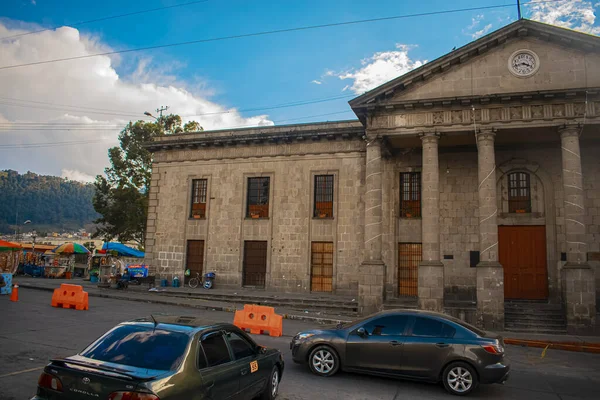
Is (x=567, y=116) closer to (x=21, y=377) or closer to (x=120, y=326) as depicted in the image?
(x=120, y=326)

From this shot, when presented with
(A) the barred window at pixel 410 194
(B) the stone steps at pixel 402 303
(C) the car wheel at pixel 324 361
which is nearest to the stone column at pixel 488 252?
(B) the stone steps at pixel 402 303

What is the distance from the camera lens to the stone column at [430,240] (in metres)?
16.9

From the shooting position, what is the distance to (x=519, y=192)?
66.4 feet

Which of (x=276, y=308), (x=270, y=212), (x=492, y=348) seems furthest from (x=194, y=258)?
(x=492, y=348)

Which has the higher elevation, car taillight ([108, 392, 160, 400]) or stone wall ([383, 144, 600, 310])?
stone wall ([383, 144, 600, 310])

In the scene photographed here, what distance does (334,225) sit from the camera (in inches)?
910

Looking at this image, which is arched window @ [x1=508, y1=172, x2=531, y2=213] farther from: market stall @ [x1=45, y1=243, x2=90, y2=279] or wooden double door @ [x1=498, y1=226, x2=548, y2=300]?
market stall @ [x1=45, y1=243, x2=90, y2=279]

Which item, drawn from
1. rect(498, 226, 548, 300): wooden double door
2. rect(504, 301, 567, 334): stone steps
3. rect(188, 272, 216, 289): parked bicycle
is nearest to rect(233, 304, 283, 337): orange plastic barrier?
rect(504, 301, 567, 334): stone steps

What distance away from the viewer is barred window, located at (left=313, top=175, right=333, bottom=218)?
23.6 m

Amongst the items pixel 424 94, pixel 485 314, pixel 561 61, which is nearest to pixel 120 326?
pixel 485 314

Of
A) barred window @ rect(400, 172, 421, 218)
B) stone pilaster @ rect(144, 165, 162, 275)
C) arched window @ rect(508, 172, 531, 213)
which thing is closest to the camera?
arched window @ rect(508, 172, 531, 213)

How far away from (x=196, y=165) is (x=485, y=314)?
1803 centimetres

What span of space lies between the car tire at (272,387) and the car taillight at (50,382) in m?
2.93

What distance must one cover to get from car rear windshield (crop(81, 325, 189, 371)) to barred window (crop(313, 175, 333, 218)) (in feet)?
61.1
